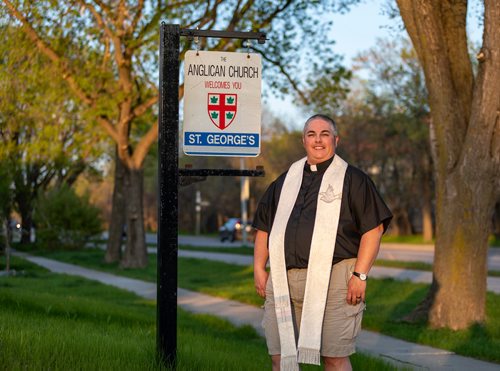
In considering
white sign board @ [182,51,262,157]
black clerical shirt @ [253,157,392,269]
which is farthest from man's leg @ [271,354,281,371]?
white sign board @ [182,51,262,157]

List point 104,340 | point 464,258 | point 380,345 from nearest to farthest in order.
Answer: point 104,340 < point 380,345 < point 464,258

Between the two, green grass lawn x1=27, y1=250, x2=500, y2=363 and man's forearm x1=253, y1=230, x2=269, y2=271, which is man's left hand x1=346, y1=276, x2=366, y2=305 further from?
green grass lawn x1=27, y1=250, x2=500, y2=363

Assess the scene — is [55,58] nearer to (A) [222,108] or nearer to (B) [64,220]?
(B) [64,220]

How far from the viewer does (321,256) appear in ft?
19.5

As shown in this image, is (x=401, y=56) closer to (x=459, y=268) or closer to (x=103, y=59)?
(x=103, y=59)

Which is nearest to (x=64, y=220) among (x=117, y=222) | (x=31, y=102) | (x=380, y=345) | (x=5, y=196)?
(x=117, y=222)

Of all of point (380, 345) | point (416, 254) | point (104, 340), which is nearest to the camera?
point (104, 340)

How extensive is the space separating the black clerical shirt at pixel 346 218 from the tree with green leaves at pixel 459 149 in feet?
20.8

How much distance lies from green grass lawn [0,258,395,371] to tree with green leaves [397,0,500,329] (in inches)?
99.9

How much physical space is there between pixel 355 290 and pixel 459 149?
7.00 meters

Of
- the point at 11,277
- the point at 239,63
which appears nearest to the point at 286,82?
the point at 11,277

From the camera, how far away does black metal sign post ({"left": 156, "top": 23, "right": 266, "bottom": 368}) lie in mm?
7273

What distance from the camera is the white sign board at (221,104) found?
732 centimetres

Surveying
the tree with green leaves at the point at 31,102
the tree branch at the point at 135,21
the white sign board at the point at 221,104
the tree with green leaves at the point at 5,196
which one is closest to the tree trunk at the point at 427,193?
the tree with green leaves at the point at 31,102
